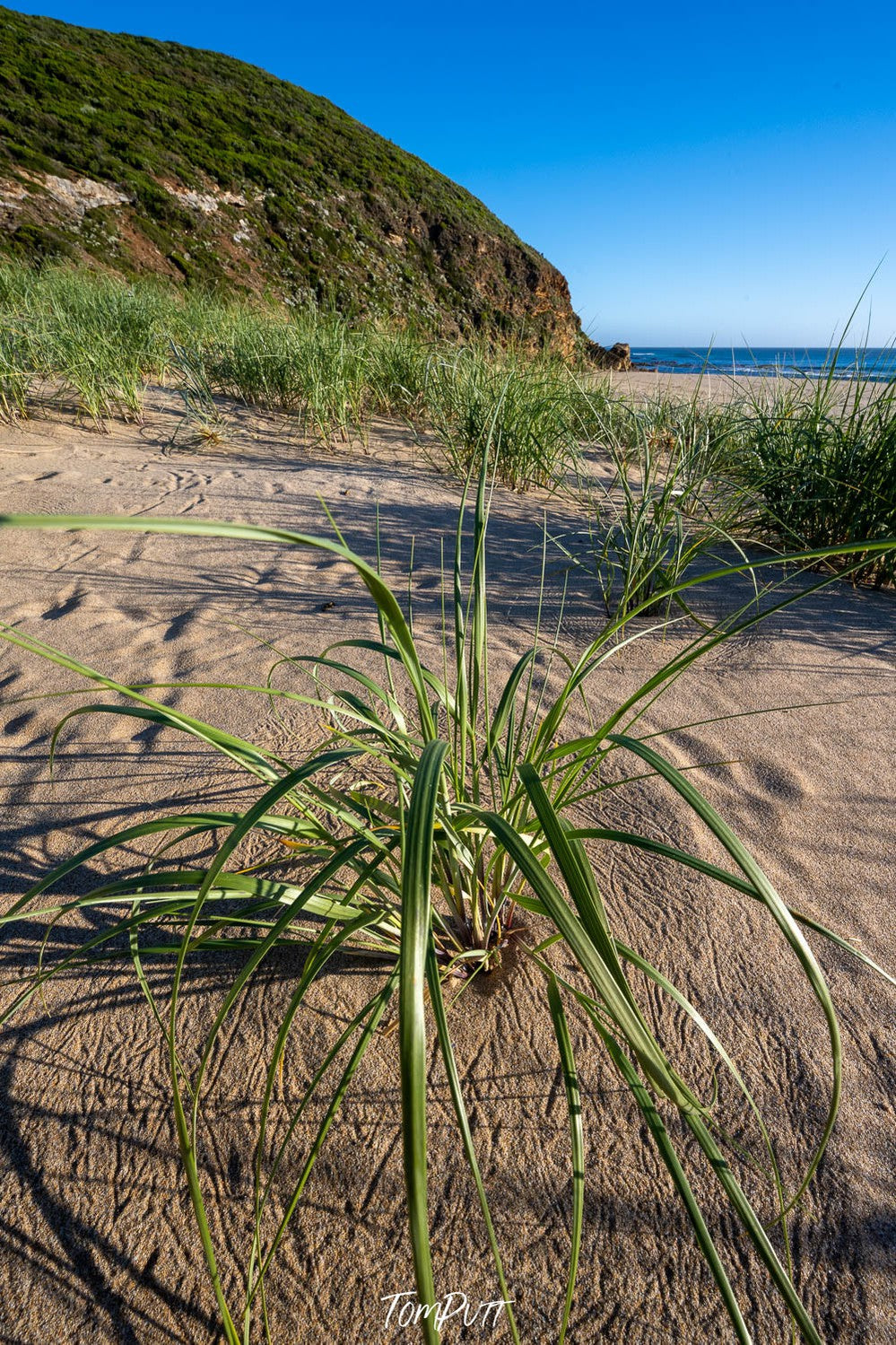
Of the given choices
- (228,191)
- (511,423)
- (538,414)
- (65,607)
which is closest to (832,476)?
(538,414)

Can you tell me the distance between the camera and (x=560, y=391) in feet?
11.8

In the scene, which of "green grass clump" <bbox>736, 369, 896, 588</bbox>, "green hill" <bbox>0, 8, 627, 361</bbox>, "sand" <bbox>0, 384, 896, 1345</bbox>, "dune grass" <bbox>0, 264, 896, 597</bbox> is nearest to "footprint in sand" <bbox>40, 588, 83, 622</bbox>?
"sand" <bbox>0, 384, 896, 1345</bbox>

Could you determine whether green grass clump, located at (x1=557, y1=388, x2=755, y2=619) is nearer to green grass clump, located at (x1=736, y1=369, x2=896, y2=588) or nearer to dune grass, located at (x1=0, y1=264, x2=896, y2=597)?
dune grass, located at (x1=0, y1=264, x2=896, y2=597)

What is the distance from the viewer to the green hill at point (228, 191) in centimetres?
1100

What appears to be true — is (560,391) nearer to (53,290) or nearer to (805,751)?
(805,751)

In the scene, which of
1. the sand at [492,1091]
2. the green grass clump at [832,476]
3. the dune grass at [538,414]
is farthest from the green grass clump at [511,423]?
the sand at [492,1091]

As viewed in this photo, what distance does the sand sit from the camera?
0.66 metres

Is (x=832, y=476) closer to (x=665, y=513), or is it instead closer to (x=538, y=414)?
(x=665, y=513)

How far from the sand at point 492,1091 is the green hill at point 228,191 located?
315 inches

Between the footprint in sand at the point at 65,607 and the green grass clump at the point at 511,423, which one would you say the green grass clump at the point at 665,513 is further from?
the footprint in sand at the point at 65,607

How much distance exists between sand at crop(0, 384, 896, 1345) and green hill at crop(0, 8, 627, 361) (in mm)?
7992

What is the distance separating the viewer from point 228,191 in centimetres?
1343

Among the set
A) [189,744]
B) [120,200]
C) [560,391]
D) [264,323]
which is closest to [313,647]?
[189,744]

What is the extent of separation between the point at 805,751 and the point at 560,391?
2.74m
